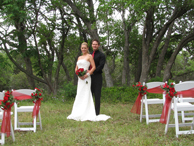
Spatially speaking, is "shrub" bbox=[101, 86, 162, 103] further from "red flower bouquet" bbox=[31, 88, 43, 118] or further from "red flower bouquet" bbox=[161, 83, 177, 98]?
"red flower bouquet" bbox=[161, 83, 177, 98]

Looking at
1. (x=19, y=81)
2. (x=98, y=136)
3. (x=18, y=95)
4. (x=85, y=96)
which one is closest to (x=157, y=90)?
(x=98, y=136)

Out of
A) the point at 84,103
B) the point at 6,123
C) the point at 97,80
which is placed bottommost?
the point at 6,123

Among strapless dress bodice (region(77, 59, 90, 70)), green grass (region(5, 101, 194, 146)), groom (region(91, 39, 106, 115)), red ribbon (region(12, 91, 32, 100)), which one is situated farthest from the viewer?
groom (region(91, 39, 106, 115))

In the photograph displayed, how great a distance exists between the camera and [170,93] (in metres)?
4.47

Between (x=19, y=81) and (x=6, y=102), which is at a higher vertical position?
(x=19, y=81)

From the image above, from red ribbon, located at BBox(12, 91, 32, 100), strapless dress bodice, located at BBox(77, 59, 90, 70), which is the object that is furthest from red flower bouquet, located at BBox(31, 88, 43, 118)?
strapless dress bodice, located at BBox(77, 59, 90, 70)

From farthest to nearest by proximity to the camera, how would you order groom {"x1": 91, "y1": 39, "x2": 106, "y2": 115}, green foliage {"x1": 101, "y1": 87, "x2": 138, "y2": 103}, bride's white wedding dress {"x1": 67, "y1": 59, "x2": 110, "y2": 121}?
1. green foliage {"x1": 101, "y1": 87, "x2": 138, "y2": 103}
2. groom {"x1": 91, "y1": 39, "x2": 106, "y2": 115}
3. bride's white wedding dress {"x1": 67, "y1": 59, "x2": 110, "y2": 121}

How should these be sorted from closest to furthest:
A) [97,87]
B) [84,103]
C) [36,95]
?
[36,95] < [84,103] < [97,87]

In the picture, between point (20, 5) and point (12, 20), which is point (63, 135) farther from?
point (20, 5)

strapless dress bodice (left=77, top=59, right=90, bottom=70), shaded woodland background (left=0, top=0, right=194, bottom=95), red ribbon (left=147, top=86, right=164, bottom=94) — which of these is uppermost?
shaded woodland background (left=0, top=0, right=194, bottom=95)

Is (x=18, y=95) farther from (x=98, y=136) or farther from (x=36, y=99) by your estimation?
(x=98, y=136)

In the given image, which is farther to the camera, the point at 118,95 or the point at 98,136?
the point at 118,95

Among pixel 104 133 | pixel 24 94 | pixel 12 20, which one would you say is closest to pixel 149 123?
pixel 104 133

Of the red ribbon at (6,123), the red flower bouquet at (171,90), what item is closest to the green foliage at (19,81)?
the red ribbon at (6,123)
